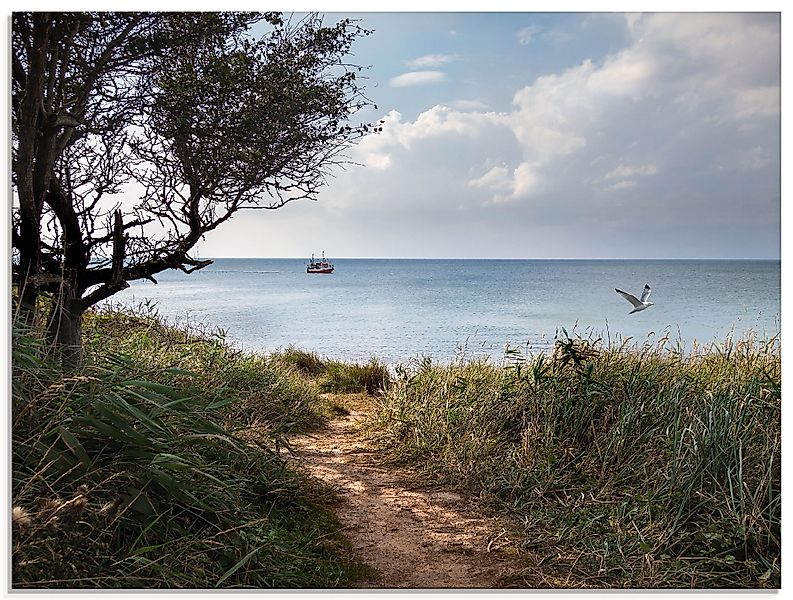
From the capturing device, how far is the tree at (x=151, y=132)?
3500 millimetres

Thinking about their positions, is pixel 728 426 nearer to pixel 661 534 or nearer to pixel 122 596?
pixel 661 534

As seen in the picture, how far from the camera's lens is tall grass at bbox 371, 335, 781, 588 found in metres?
2.88

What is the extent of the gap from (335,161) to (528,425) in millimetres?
2017

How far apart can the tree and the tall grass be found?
1815 mm

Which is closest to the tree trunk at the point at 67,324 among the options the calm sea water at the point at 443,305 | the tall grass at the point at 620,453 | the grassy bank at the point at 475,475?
the grassy bank at the point at 475,475

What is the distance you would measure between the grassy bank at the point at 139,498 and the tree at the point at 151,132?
724 mm

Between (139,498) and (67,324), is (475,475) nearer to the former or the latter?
(139,498)

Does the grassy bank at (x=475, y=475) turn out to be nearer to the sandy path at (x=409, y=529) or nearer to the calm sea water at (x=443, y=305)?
the sandy path at (x=409, y=529)

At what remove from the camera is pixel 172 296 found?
1892 centimetres

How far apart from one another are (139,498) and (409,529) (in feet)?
4.43

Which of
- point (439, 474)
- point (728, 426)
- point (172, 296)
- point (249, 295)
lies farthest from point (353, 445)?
point (249, 295)

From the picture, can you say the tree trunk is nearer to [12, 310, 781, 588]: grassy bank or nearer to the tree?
the tree

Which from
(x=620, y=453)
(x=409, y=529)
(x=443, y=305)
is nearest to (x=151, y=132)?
(x=409, y=529)

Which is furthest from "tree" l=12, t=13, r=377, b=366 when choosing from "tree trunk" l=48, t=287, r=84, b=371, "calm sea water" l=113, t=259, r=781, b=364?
"calm sea water" l=113, t=259, r=781, b=364
